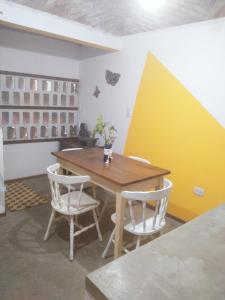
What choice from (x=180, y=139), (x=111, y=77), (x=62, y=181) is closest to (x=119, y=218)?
(x=62, y=181)

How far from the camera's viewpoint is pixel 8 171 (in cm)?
385

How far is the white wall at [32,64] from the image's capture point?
3.58m

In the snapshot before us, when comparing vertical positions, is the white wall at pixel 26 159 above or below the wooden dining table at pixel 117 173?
below

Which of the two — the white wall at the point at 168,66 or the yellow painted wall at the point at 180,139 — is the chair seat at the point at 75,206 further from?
the white wall at the point at 168,66

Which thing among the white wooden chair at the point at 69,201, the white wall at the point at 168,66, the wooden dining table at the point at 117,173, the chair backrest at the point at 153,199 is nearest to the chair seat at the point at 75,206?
the white wooden chair at the point at 69,201

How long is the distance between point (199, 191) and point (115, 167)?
1.12 meters

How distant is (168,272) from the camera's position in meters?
0.77

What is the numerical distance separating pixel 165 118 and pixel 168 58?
2.42ft

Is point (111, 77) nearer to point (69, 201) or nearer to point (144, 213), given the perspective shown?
point (69, 201)

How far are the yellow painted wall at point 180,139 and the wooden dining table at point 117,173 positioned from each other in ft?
2.22

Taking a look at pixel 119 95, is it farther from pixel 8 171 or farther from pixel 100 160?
pixel 8 171

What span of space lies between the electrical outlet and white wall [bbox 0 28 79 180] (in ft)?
8.67

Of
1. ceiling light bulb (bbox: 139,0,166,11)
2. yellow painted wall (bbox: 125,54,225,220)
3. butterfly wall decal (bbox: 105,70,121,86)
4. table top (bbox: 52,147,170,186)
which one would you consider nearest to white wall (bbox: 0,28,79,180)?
butterfly wall decal (bbox: 105,70,121,86)

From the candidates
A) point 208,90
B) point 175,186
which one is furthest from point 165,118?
point 175,186
